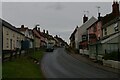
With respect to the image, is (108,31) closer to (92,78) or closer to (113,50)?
(113,50)

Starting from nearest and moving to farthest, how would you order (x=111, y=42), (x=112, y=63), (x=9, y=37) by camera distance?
(x=112, y=63)
(x=111, y=42)
(x=9, y=37)

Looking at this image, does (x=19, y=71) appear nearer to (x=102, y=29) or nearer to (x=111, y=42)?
(x=111, y=42)

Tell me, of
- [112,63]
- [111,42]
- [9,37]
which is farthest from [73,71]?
[9,37]

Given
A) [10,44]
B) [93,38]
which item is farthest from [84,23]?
[10,44]

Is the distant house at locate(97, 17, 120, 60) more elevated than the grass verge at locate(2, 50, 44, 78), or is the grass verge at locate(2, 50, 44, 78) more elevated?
the distant house at locate(97, 17, 120, 60)

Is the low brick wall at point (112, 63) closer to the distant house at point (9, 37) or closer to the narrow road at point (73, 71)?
the narrow road at point (73, 71)

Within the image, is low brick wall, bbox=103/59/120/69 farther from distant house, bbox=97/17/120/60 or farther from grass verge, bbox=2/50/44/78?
grass verge, bbox=2/50/44/78

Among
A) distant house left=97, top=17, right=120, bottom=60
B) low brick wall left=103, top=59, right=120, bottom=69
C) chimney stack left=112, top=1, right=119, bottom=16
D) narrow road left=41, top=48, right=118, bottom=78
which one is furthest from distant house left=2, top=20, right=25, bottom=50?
chimney stack left=112, top=1, right=119, bottom=16

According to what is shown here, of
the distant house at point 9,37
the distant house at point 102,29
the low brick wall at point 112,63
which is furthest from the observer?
the distant house at point 9,37

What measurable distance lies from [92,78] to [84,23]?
178ft

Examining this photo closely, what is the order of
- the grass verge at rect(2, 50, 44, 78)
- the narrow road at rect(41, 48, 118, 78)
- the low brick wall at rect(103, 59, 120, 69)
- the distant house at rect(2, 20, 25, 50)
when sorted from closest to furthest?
the grass verge at rect(2, 50, 44, 78) → the narrow road at rect(41, 48, 118, 78) → the low brick wall at rect(103, 59, 120, 69) → the distant house at rect(2, 20, 25, 50)

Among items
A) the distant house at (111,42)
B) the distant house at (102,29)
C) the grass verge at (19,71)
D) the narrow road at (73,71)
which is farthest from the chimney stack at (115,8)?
the grass verge at (19,71)

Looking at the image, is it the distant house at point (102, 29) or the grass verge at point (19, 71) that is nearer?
the grass verge at point (19, 71)

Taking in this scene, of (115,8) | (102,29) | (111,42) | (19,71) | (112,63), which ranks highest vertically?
(115,8)
